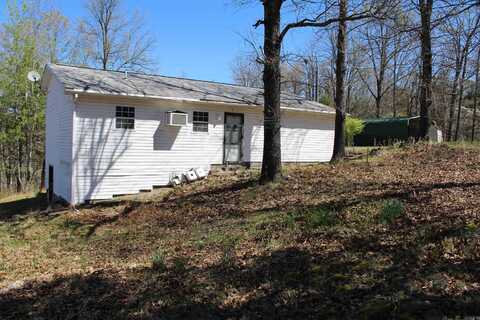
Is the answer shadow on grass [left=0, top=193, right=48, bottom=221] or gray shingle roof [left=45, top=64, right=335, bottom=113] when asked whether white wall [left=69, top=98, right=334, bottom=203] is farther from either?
shadow on grass [left=0, top=193, right=48, bottom=221]

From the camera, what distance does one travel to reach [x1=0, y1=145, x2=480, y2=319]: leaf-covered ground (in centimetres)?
421

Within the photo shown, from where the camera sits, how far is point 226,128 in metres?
15.7

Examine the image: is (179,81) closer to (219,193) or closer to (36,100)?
(219,193)

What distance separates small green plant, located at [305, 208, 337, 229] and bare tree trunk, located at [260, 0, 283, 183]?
155 inches

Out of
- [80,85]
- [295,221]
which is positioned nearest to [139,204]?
[80,85]

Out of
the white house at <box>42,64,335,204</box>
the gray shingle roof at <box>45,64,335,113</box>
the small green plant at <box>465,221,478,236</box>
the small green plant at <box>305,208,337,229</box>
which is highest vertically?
the gray shingle roof at <box>45,64,335,113</box>

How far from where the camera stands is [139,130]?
13570 millimetres

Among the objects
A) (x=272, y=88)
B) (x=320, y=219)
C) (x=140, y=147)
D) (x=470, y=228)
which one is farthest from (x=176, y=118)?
(x=470, y=228)

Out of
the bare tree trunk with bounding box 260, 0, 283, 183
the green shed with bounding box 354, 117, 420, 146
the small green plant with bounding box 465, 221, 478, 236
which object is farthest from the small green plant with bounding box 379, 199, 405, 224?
the green shed with bounding box 354, 117, 420, 146

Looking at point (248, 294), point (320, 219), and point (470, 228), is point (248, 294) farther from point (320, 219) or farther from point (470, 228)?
point (470, 228)

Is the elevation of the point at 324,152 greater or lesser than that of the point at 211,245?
greater

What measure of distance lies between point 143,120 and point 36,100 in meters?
12.8

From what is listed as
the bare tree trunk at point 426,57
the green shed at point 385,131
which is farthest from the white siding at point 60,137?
the green shed at point 385,131

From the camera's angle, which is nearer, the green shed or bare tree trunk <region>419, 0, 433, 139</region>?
bare tree trunk <region>419, 0, 433, 139</region>
